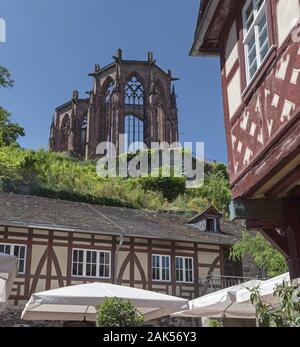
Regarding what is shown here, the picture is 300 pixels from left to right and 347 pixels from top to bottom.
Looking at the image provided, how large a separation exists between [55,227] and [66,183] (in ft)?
60.1

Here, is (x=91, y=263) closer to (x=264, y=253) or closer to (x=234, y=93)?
(x=264, y=253)

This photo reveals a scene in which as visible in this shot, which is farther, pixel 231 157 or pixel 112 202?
pixel 112 202

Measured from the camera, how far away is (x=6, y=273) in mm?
8359

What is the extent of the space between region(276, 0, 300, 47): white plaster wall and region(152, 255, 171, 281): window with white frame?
1589 centimetres

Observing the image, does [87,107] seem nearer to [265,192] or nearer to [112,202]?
[112,202]

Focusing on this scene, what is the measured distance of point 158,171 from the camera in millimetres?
43625

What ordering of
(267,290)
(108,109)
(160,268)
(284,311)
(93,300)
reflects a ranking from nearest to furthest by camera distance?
(284,311)
(267,290)
(93,300)
(160,268)
(108,109)

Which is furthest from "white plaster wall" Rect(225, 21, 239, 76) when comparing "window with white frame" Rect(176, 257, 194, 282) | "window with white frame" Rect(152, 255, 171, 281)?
"window with white frame" Rect(176, 257, 194, 282)

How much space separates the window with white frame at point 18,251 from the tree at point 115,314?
30.9ft

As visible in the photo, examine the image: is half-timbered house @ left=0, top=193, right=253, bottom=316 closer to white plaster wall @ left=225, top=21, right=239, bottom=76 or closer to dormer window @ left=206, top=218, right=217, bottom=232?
dormer window @ left=206, top=218, right=217, bottom=232

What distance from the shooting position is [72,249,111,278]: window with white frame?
19.7 metres

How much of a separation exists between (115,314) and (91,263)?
1033 centimetres

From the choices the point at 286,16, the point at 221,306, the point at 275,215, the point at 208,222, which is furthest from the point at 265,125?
the point at 208,222
